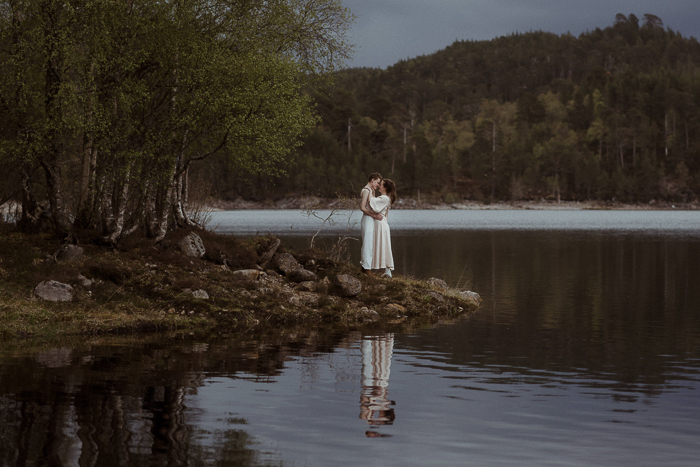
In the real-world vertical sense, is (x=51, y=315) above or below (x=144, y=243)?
below

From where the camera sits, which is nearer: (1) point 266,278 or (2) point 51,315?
(2) point 51,315

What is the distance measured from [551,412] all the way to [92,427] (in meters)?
6.58

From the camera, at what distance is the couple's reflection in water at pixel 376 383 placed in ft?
35.7

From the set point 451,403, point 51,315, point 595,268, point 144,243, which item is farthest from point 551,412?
point 595,268

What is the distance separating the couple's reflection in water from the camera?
35.7 feet

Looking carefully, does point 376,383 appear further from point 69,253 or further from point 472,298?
point 472,298

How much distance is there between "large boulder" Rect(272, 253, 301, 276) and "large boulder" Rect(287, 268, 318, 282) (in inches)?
6.6

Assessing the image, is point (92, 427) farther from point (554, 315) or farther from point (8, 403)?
point (554, 315)

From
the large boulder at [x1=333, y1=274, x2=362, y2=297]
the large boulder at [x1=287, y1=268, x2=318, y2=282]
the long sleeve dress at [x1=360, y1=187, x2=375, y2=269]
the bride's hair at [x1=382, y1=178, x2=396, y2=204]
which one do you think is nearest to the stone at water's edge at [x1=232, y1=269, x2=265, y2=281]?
the large boulder at [x1=287, y1=268, x2=318, y2=282]

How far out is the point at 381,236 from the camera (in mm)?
24641

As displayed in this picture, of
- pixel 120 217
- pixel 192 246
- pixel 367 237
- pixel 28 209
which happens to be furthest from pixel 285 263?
pixel 28 209

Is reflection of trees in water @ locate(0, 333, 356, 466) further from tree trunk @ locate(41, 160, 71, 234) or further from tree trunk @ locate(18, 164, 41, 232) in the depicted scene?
tree trunk @ locate(18, 164, 41, 232)

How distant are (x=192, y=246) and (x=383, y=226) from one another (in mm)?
6183

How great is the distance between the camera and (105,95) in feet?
75.6
